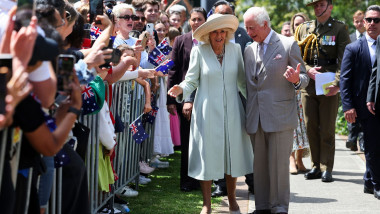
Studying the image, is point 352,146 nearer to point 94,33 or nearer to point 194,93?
point 194,93

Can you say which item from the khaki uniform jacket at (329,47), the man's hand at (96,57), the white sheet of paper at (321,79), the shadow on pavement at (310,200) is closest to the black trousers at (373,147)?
the shadow on pavement at (310,200)

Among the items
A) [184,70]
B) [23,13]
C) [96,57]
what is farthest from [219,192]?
[23,13]

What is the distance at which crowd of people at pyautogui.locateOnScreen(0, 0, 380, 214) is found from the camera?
3498 millimetres

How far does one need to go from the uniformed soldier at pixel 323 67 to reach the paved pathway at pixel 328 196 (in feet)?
1.18

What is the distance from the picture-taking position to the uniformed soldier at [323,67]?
32.0ft

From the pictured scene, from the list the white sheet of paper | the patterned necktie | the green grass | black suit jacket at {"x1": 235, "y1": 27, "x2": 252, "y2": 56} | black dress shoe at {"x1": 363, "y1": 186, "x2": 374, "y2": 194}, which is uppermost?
black suit jacket at {"x1": 235, "y1": 27, "x2": 252, "y2": 56}

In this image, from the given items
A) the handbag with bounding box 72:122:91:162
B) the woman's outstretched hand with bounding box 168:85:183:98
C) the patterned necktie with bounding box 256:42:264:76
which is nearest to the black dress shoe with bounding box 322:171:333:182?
the patterned necktie with bounding box 256:42:264:76

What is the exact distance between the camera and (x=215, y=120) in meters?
7.16

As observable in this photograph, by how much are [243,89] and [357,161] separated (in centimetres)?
498

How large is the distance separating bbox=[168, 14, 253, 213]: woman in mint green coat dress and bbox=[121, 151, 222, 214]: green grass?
475 millimetres

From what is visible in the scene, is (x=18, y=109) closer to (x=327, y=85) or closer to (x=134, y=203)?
(x=134, y=203)

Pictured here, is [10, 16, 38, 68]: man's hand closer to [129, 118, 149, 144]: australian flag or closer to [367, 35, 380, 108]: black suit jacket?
[129, 118, 149, 144]: australian flag

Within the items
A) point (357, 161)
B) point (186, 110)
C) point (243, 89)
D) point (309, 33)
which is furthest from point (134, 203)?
point (357, 161)

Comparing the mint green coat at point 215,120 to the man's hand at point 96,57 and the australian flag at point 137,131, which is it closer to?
the australian flag at point 137,131
